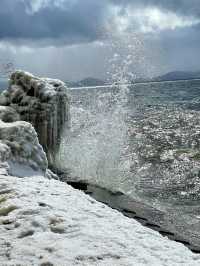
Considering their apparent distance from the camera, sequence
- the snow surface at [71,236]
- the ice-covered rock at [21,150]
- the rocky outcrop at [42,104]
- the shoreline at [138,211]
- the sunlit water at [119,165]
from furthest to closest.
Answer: the rocky outcrop at [42,104]
the sunlit water at [119,165]
the shoreline at [138,211]
the ice-covered rock at [21,150]
the snow surface at [71,236]

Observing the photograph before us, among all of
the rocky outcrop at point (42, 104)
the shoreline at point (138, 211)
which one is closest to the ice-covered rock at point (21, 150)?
the shoreline at point (138, 211)

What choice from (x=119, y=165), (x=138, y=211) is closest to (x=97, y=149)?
(x=119, y=165)

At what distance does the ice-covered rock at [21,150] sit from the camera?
14172 millimetres

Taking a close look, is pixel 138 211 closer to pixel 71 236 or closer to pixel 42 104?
pixel 42 104

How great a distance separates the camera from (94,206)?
1050cm

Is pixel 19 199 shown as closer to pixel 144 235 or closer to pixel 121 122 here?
pixel 144 235

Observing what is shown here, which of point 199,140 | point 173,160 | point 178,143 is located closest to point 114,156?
point 173,160

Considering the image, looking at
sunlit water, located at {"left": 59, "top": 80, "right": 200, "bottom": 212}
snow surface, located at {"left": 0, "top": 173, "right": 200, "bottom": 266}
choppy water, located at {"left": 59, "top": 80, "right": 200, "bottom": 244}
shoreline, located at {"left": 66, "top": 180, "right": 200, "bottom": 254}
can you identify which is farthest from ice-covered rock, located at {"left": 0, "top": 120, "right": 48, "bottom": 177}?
sunlit water, located at {"left": 59, "top": 80, "right": 200, "bottom": 212}

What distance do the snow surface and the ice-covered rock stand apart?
3.51m

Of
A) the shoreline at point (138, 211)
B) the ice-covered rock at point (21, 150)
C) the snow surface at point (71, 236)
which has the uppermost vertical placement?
the ice-covered rock at point (21, 150)

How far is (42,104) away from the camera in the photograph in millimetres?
28609

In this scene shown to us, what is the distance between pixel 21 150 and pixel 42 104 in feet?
45.7

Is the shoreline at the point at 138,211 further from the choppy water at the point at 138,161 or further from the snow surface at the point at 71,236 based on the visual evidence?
the snow surface at the point at 71,236

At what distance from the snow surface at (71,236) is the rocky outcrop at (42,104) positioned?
17909 mm
